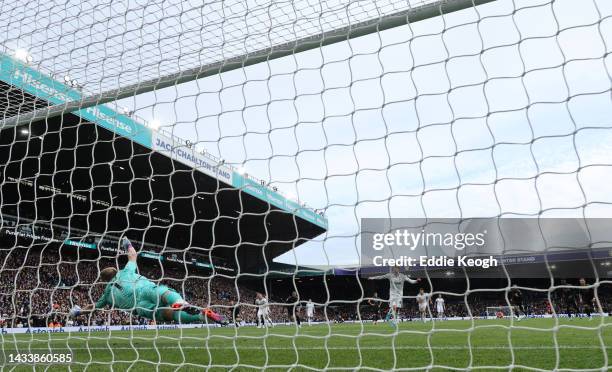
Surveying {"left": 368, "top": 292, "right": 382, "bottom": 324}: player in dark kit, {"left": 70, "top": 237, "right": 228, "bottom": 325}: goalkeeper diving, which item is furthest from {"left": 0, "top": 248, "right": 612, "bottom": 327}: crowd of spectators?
{"left": 70, "top": 237, "right": 228, "bottom": 325}: goalkeeper diving

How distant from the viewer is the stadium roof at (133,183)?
3973 mm

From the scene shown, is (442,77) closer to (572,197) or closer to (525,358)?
(572,197)

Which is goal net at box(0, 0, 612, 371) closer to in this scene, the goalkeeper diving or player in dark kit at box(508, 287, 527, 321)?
the goalkeeper diving

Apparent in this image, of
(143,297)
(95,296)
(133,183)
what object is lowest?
(95,296)

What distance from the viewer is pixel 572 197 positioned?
216 cm

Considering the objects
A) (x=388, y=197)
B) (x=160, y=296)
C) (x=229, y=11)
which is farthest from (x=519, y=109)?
(x=160, y=296)

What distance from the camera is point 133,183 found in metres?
10.6

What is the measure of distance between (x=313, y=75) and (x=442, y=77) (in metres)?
0.86

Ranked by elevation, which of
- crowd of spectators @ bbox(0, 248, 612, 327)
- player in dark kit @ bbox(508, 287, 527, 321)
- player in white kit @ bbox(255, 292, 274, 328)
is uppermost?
player in white kit @ bbox(255, 292, 274, 328)

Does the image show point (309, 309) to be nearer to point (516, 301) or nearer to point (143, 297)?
point (516, 301)

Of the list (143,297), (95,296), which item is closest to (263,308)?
(95,296)

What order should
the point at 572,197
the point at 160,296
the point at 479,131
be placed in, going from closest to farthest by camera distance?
1. the point at 572,197
2. the point at 479,131
3. the point at 160,296

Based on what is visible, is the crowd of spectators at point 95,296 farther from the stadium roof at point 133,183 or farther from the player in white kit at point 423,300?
the stadium roof at point 133,183

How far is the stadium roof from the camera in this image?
3973 mm
